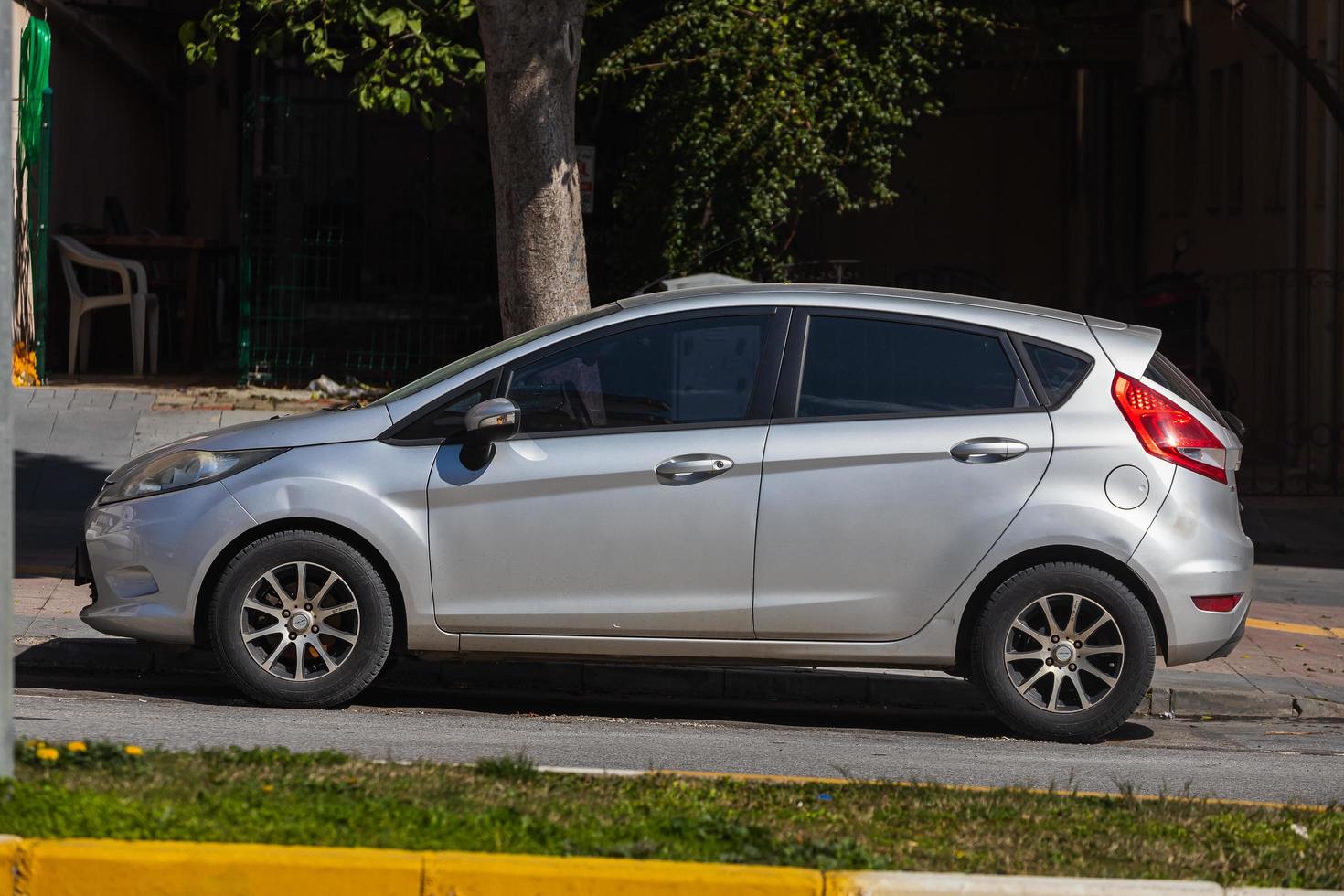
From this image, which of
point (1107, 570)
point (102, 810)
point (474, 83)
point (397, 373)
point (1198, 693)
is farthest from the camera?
point (397, 373)

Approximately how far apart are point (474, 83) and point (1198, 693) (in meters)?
9.58

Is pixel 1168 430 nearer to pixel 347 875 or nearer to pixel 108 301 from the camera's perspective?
pixel 347 875

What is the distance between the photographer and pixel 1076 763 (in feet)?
21.6

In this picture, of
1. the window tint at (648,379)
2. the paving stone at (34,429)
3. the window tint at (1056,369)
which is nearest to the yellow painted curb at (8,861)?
the window tint at (648,379)

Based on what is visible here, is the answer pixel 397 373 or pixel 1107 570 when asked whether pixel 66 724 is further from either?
pixel 397 373

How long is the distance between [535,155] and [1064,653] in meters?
4.32

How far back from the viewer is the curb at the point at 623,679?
25.8ft

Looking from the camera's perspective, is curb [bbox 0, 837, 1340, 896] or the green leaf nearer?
curb [bbox 0, 837, 1340, 896]

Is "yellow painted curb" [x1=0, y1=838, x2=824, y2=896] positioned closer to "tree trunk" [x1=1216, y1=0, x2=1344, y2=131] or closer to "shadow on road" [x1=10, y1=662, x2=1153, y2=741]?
"shadow on road" [x1=10, y1=662, x2=1153, y2=741]

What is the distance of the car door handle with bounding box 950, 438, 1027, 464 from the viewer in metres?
6.82

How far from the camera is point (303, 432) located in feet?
22.9

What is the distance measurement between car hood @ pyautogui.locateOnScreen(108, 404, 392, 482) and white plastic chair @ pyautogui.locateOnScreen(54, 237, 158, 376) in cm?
966

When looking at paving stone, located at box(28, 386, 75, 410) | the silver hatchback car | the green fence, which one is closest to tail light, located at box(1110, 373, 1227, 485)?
the silver hatchback car

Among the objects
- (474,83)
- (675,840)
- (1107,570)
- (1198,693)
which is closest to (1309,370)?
(474,83)
